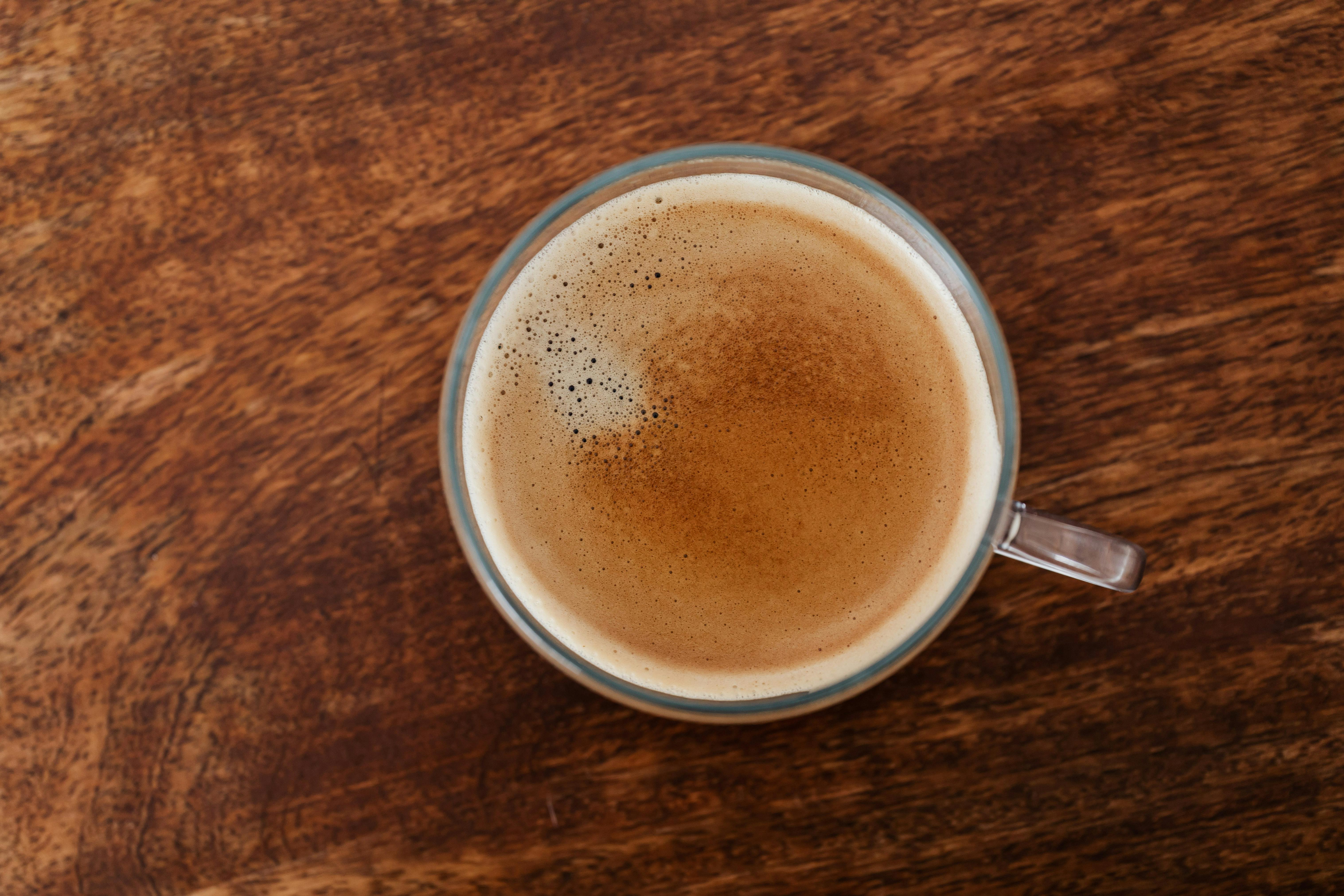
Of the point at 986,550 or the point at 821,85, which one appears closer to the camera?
the point at 986,550

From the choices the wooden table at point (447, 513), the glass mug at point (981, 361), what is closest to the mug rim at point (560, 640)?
the glass mug at point (981, 361)

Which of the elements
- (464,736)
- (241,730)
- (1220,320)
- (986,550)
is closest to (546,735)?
(464,736)

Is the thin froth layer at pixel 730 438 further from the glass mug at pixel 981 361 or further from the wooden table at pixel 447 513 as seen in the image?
the wooden table at pixel 447 513

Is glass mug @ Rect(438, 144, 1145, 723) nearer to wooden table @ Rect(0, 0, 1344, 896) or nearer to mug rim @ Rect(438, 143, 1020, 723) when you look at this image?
mug rim @ Rect(438, 143, 1020, 723)

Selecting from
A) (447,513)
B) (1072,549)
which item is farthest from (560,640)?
(1072,549)

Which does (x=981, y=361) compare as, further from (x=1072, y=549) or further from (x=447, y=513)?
(x=447, y=513)

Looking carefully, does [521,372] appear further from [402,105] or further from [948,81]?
[948,81]

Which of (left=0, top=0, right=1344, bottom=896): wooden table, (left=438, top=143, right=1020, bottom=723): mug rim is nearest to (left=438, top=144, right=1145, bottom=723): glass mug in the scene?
(left=438, top=143, right=1020, bottom=723): mug rim
